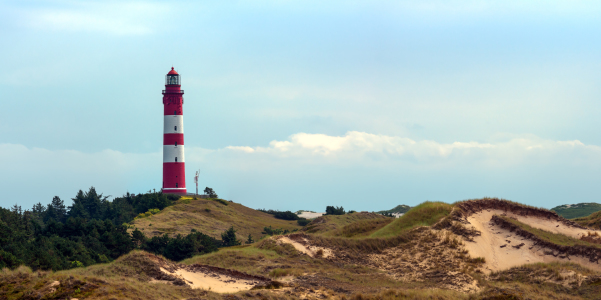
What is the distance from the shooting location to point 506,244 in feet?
98.8

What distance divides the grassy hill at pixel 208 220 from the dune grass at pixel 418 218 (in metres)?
24.1

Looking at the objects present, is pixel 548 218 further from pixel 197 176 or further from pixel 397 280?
pixel 197 176

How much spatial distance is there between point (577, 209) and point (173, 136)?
61.0 m

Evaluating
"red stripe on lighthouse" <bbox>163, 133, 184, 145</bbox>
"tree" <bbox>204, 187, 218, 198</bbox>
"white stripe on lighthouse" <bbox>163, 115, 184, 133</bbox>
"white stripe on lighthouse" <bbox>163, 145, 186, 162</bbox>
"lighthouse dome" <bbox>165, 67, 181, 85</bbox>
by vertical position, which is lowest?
"tree" <bbox>204, 187, 218, 198</bbox>

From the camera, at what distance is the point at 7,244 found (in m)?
34.8

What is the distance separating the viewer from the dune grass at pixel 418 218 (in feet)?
109

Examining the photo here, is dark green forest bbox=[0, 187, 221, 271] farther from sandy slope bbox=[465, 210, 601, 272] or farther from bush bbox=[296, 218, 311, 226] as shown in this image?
sandy slope bbox=[465, 210, 601, 272]

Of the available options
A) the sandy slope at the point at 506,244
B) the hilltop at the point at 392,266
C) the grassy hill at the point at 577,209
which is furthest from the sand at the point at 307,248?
the grassy hill at the point at 577,209

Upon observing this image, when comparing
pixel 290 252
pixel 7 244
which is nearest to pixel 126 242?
pixel 7 244

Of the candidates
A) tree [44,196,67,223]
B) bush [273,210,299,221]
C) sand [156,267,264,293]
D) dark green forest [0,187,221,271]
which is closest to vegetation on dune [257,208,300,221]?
bush [273,210,299,221]

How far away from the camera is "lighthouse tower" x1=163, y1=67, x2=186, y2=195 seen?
6638cm

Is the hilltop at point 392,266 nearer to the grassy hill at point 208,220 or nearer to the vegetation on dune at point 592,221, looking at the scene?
the vegetation on dune at point 592,221

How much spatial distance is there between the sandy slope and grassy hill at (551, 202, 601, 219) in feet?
151

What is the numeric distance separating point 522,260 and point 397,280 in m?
7.68
